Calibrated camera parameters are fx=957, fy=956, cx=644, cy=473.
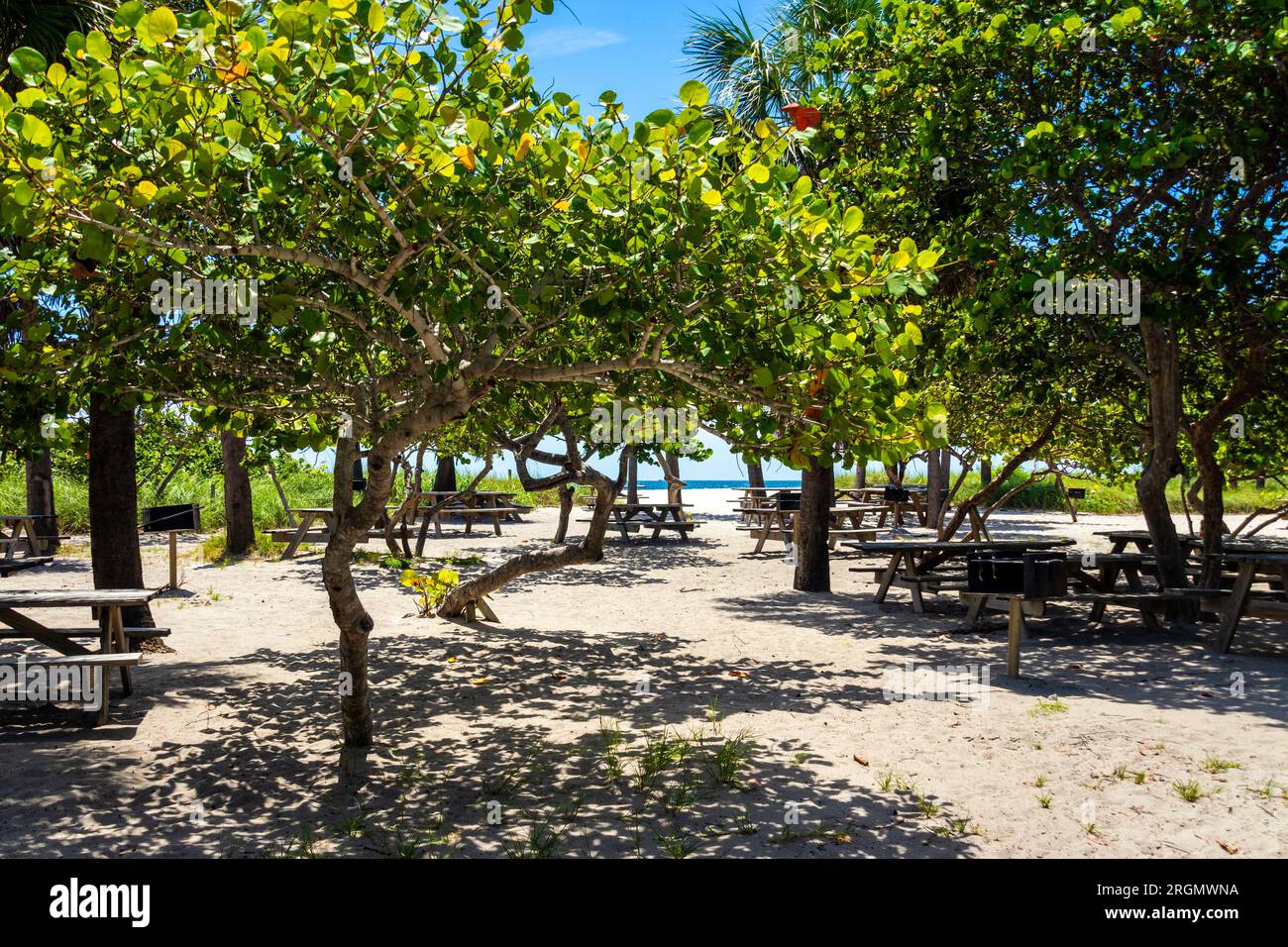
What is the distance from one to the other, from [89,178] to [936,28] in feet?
26.2

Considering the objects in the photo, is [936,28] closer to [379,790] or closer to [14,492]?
[379,790]

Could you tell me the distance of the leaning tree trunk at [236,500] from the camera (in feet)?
55.7

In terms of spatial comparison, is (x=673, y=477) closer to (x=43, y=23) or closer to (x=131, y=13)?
(x=43, y=23)

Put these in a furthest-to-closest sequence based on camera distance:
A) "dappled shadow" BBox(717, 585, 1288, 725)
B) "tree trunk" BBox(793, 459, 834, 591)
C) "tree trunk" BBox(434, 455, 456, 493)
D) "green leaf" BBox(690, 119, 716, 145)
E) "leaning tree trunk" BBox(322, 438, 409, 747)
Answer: "tree trunk" BBox(434, 455, 456, 493) < "tree trunk" BBox(793, 459, 834, 591) < "dappled shadow" BBox(717, 585, 1288, 725) < "leaning tree trunk" BBox(322, 438, 409, 747) < "green leaf" BBox(690, 119, 716, 145)

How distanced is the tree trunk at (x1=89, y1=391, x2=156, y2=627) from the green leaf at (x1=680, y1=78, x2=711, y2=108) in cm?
674

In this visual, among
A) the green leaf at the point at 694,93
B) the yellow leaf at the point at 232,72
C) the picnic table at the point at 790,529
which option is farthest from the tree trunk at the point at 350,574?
the picnic table at the point at 790,529

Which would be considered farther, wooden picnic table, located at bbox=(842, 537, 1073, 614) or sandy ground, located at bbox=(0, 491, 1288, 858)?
wooden picnic table, located at bbox=(842, 537, 1073, 614)

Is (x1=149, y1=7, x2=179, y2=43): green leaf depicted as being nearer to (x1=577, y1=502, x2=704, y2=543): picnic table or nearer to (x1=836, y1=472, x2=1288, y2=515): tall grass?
(x1=577, y1=502, x2=704, y2=543): picnic table

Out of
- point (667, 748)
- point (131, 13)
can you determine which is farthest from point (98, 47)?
point (667, 748)

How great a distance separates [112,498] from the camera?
8516 mm

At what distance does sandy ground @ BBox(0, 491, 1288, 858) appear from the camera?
4578mm

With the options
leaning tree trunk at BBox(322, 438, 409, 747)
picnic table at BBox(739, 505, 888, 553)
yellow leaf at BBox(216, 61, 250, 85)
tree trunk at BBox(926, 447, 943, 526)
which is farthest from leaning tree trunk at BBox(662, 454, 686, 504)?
yellow leaf at BBox(216, 61, 250, 85)

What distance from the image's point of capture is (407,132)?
3434mm

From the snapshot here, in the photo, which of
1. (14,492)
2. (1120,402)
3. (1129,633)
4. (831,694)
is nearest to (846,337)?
(831,694)
